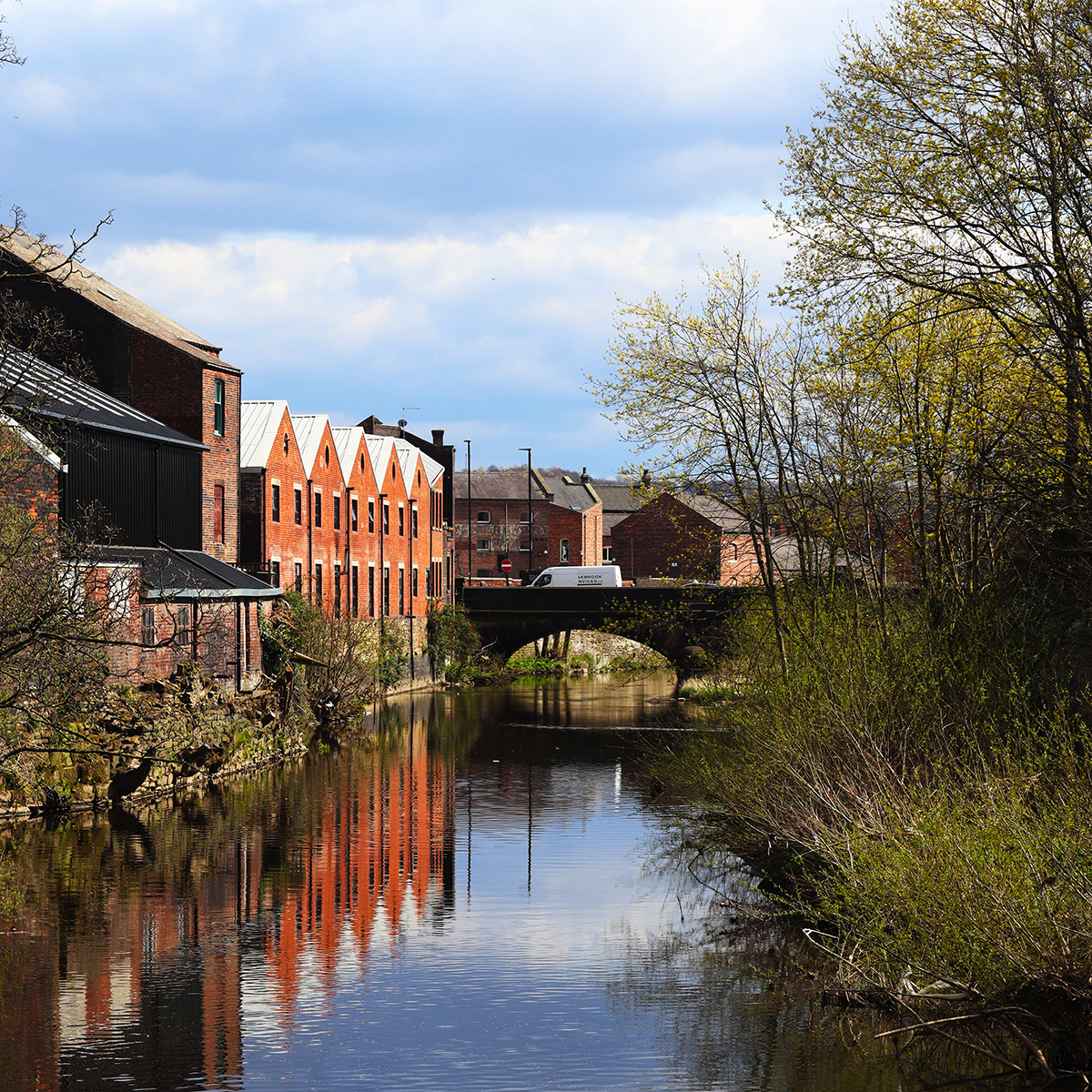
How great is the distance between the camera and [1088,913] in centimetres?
851

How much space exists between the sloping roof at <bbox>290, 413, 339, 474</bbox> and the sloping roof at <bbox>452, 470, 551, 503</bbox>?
42198mm

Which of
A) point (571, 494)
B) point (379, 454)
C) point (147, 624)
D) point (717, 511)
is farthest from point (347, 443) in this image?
point (571, 494)

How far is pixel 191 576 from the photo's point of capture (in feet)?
103

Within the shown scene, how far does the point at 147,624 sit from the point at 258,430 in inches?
555

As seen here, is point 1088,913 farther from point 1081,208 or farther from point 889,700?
point 1081,208

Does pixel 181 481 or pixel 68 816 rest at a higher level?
pixel 181 481

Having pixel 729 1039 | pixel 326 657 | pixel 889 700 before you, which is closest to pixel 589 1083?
pixel 729 1039

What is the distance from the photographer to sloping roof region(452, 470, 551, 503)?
3545 inches

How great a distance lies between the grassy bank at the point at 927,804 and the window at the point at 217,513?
811 inches

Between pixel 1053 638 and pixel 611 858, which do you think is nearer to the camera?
pixel 1053 638

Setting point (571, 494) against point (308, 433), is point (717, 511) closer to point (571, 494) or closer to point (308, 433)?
point (308, 433)

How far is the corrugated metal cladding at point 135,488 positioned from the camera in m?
29.5

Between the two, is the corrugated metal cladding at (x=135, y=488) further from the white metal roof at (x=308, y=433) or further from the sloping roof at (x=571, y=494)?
the sloping roof at (x=571, y=494)

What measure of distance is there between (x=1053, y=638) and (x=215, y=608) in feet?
70.6
